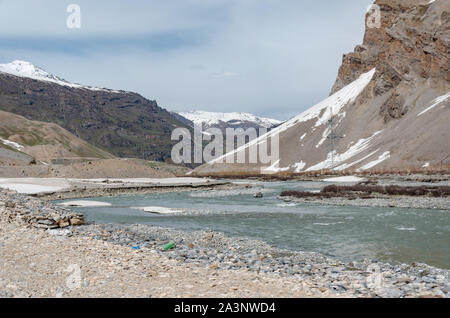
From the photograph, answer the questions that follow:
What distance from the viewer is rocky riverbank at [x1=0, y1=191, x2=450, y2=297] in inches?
386

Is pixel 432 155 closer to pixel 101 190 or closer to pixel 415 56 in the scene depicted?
pixel 415 56

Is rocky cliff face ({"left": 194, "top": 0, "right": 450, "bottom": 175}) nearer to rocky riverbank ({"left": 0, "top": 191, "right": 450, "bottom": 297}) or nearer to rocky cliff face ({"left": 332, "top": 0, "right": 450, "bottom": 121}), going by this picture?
rocky cliff face ({"left": 332, "top": 0, "right": 450, "bottom": 121})

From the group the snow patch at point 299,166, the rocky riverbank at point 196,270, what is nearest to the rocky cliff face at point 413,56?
the snow patch at point 299,166

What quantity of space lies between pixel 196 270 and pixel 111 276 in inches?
97.8

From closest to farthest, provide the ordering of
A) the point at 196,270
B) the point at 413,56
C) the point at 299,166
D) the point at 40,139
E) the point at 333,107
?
the point at 196,270, the point at 413,56, the point at 299,166, the point at 333,107, the point at 40,139

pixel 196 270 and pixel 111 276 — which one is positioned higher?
pixel 111 276

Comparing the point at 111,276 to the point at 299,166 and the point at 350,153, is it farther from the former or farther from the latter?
the point at 299,166

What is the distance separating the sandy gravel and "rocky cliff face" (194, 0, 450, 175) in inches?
2910

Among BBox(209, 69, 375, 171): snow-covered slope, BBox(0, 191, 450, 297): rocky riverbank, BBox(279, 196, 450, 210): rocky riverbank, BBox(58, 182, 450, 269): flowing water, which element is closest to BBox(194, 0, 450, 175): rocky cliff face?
BBox(209, 69, 375, 171): snow-covered slope

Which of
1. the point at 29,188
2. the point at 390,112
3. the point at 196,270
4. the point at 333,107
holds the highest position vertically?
the point at 333,107

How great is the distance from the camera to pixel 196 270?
1225 centimetres

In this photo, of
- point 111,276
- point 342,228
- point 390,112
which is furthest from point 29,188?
point 390,112

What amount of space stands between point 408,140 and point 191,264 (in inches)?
3354
